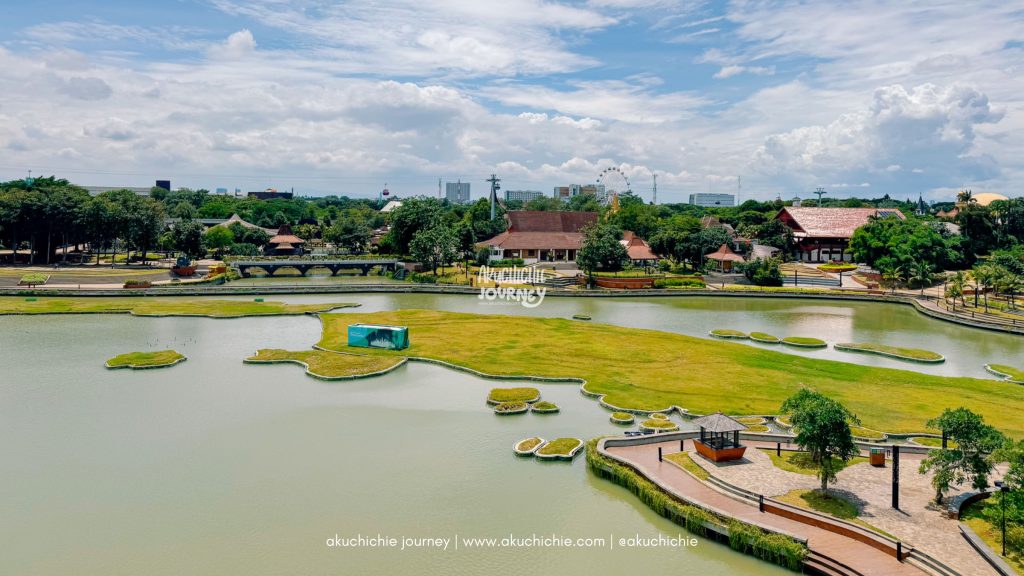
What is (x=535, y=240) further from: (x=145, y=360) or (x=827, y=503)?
(x=827, y=503)

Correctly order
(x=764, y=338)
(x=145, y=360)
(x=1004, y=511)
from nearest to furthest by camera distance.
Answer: (x=1004, y=511)
(x=145, y=360)
(x=764, y=338)

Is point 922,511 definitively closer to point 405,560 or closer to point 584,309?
point 405,560

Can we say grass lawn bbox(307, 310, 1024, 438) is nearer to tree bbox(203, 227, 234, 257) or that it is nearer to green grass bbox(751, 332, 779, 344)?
green grass bbox(751, 332, 779, 344)

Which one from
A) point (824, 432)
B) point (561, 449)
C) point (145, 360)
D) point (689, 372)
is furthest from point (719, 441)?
point (145, 360)

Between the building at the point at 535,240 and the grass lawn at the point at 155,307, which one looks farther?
the building at the point at 535,240

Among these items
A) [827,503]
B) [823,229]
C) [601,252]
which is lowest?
[827,503]

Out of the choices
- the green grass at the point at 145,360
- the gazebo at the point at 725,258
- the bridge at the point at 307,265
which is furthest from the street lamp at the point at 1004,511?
the bridge at the point at 307,265

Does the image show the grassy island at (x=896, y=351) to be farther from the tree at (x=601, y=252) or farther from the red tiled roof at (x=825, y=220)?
the red tiled roof at (x=825, y=220)
